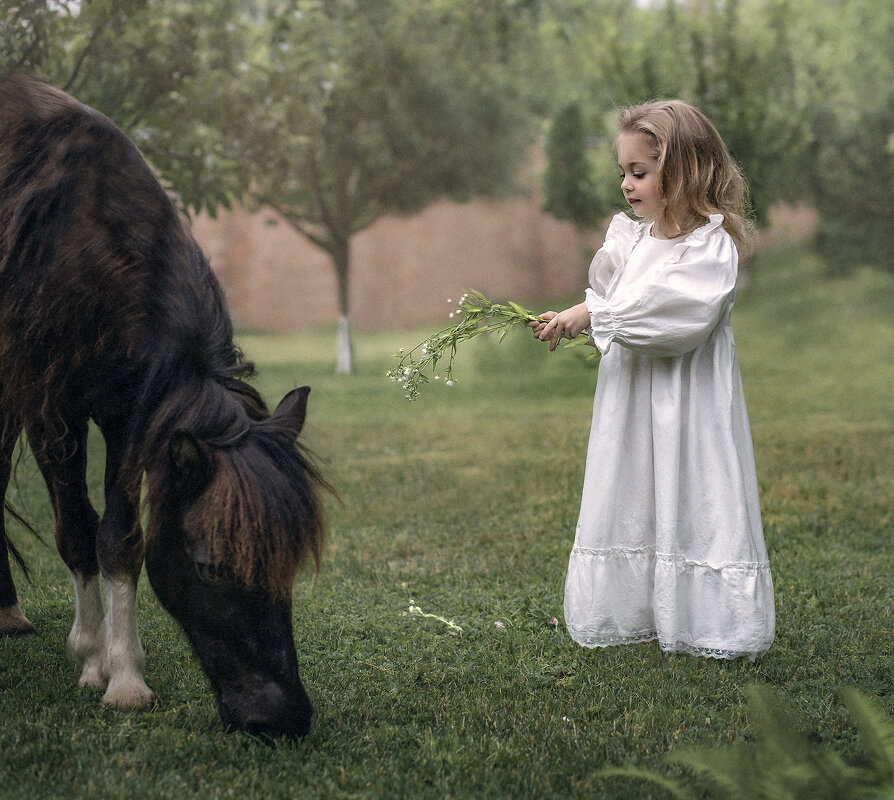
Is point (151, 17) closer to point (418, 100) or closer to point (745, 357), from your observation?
point (418, 100)

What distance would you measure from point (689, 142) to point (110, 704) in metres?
2.44

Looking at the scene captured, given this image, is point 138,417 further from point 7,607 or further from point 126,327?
point 7,607

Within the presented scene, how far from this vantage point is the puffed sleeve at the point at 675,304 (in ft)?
9.48

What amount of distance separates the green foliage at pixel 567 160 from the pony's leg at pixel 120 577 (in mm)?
10559

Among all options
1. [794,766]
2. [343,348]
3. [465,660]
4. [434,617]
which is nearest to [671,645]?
[465,660]

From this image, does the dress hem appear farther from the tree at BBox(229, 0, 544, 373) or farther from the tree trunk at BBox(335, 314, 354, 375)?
the tree trunk at BBox(335, 314, 354, 375)

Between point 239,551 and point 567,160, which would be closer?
point 239,551

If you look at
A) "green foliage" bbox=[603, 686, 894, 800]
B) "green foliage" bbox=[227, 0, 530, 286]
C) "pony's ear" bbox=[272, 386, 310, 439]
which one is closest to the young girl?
"pony's ear" bbox=[272, 386, 310, 439]

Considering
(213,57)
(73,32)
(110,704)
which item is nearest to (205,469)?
(110,704)

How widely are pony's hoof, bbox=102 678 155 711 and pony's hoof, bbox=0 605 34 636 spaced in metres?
0.90

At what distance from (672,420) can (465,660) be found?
3.54 ft

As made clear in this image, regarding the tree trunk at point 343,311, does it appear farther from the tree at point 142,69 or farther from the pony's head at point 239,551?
the pony's head at point 239,551

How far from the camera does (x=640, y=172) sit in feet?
10.0

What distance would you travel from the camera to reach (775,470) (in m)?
6.40
